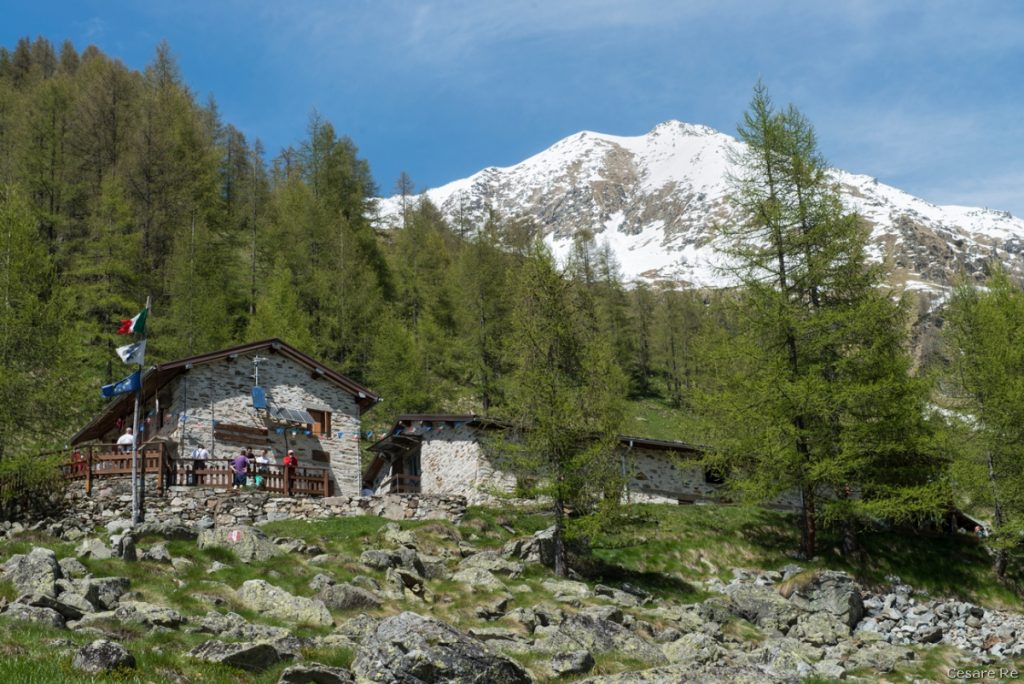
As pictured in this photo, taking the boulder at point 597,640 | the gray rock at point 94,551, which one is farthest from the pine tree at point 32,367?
Result: the boulder at point 597,640

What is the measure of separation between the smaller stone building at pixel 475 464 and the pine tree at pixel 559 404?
6456 mm

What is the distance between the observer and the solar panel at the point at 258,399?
1406 inches

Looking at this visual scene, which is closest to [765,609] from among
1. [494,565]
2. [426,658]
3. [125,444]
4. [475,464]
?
[494,565]

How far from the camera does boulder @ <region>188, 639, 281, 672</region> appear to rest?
11492 millimetres

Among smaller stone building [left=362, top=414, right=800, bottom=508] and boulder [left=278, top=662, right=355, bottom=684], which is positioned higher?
smaller stone building [left=362, top=414, right=800, bottom=508]

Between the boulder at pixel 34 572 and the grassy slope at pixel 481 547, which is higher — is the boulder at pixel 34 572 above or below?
above

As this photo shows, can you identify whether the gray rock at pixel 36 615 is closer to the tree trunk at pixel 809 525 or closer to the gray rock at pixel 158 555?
the gray rock at pixel 158 555

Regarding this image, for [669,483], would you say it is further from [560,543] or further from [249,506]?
[249,506]

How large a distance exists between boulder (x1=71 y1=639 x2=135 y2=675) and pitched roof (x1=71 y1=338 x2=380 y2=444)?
23644 millimetres

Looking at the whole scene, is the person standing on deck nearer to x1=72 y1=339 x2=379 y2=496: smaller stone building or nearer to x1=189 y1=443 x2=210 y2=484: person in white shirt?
x1=189 y1=443 x2=210 y2=484: person in white shirt

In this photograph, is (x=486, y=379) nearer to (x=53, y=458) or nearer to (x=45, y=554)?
(x=53, y=458)

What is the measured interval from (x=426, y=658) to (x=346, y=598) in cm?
662

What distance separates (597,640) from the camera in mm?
16109

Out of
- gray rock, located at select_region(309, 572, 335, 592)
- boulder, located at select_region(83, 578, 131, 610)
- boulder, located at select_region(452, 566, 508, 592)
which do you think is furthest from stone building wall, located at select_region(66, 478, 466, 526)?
boulder, located at select_region(83, 578, 131, 610)
